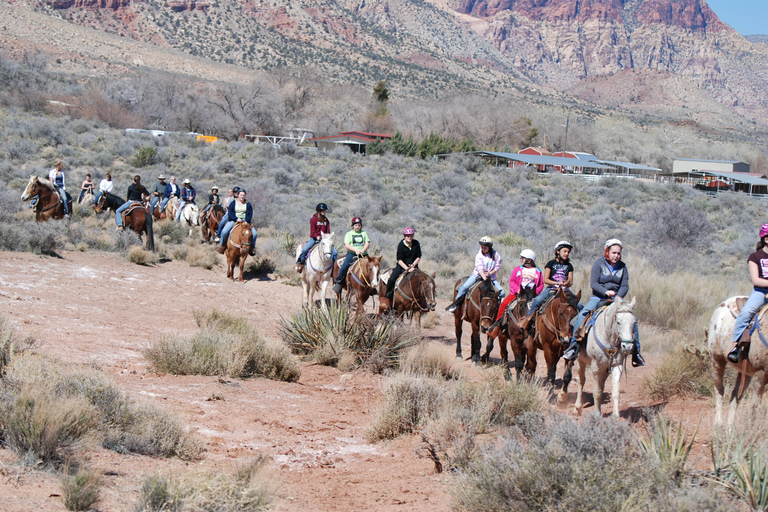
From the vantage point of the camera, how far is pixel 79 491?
4.59 metres

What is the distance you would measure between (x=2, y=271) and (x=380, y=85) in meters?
77.1

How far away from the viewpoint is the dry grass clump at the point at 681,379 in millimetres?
9891

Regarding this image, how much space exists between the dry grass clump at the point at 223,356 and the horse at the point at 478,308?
10.2ft

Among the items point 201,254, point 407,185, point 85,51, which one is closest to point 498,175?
point 407,185

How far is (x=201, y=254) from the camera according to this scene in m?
19.6

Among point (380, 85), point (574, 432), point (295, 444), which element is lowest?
point (295, 444)

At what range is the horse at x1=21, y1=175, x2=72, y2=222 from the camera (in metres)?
18.7

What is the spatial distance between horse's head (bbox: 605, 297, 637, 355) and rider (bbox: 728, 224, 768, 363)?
111 cm

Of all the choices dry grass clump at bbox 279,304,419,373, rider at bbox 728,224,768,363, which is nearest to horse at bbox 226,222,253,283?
dry grass clump at bbox 279,304,419,373

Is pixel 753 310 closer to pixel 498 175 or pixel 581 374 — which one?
pixel 581 374

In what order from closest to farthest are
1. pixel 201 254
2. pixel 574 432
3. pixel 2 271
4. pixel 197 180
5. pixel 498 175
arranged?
pixel 574 432
pixel 2 271
pixel 201 254
pixel 197 180
pixel 498 175

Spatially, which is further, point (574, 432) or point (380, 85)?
point (380, 85)

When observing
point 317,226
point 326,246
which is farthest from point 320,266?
point 317,226

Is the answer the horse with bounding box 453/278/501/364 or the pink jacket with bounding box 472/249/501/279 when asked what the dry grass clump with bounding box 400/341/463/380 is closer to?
the horse with bounding box 453/278/501/364
